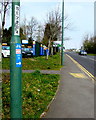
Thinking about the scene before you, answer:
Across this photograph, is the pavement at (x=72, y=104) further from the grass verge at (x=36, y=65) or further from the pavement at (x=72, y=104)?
the grass verge at (x=36, y=65)


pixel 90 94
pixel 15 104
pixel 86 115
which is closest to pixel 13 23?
pixel 15 104

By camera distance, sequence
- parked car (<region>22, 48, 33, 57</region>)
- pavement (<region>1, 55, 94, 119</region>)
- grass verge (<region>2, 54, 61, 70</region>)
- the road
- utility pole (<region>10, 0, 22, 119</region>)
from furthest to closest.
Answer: parked car (<region>22, 48, 33, 57</region>) < the road < grass verge (<region>2, 54, 61, 70</region>) < pavement (<region>1, 55, 94, 119</region>) < utility pole (<region>10, 0, 22, 119</region>)

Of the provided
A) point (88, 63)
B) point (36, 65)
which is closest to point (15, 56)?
point (36, 65)

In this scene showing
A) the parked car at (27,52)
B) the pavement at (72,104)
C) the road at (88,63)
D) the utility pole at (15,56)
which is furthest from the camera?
the parked car at (27,52)

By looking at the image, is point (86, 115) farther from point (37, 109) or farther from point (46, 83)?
point (46, 83)

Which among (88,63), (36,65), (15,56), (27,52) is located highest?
(27,52)

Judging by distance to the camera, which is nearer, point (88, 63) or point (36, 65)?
point (36, 65)

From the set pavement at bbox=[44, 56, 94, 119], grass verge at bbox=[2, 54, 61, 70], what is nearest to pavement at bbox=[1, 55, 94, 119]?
pavement at bbox=[44, 56, 94, 119]

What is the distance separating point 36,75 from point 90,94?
3937mm

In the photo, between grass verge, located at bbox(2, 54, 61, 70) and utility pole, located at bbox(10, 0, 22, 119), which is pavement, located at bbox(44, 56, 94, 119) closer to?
utility pole, located at bbox(10, 0, 22, 119)

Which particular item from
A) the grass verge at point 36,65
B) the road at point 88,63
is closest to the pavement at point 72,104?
the road at point 88,63

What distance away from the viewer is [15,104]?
3.21m

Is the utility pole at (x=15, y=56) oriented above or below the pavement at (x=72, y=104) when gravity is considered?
above

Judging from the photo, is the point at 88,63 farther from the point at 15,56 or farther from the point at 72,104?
the point at 15,56
